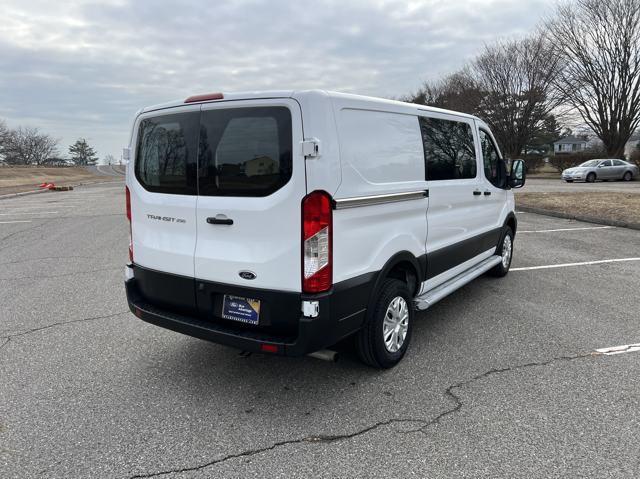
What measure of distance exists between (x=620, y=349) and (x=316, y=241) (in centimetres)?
288

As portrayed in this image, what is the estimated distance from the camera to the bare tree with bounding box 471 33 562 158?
102 ft

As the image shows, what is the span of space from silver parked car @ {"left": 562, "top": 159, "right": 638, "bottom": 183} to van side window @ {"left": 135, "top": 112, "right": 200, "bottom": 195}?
90.4ft

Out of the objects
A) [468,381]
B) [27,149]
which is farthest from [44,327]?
[27,149]

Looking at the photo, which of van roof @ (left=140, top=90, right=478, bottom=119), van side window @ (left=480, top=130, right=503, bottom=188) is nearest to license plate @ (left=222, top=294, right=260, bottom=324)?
van roof @ (left=140, top=90, right=478, bottom=119)

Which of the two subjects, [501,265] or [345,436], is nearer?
[345,436]

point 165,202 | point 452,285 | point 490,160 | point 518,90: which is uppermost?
point 518,90

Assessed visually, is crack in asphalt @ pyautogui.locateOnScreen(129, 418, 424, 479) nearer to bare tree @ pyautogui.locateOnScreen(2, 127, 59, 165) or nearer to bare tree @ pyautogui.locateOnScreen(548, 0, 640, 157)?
bare tree @ pyautogui.locateOnScreen(548, 0, 640, 157)

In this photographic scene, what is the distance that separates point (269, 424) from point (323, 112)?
1952 mm

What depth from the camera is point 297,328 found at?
289cm

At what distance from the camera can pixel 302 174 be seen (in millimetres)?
2785

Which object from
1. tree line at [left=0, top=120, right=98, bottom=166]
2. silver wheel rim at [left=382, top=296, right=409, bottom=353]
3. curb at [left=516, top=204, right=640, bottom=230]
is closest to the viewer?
silver wheel rim at [left=382, top=296, right=409, bottom=353]

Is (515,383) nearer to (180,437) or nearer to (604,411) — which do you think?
(604,411)

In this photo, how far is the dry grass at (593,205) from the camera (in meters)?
11.1

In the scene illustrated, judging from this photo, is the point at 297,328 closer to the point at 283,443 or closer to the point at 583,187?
the point at 283,443
